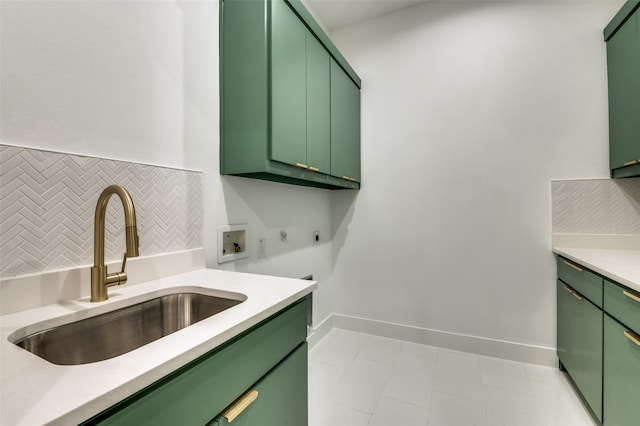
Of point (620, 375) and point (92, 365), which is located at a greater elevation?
point (92, 365)

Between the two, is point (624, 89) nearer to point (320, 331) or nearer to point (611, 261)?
point (611, 261)

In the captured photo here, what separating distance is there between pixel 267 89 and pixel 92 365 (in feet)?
3.97

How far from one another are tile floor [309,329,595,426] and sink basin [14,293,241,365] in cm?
97

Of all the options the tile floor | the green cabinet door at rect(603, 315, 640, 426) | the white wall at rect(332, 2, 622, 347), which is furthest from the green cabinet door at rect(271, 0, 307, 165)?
the green cabinet door at rect(603, 315, 640, 426)

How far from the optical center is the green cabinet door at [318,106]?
5.70 ft

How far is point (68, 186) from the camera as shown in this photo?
91 cm

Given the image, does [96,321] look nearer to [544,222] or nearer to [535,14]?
[544,222]

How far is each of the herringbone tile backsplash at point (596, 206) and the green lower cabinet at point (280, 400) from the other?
6.63 ft

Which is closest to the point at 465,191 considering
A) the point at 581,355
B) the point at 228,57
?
the point at 581,355

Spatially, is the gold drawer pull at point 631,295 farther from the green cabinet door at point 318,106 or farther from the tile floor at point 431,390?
the green cabinet door at point 318,106

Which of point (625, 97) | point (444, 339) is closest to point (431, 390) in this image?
point (444, 339)

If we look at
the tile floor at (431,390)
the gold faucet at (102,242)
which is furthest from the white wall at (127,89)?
the tile floor at (431,390)

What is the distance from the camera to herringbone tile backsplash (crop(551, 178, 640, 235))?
187cm

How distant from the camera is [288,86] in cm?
152
